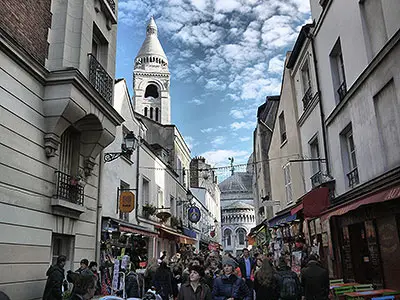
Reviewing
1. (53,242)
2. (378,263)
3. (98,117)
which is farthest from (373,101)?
(53,242)

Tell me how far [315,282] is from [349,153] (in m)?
5.04

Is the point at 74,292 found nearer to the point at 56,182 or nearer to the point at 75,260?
the point at 56,182

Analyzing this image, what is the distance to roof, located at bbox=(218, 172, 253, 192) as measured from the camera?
342 feet

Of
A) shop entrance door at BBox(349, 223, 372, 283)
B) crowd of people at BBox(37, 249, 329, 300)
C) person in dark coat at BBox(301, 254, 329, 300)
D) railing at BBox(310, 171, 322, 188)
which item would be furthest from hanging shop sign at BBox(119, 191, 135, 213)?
person in dark coat at BBox(301, 254, 329, 300)

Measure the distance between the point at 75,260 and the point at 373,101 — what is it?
809 centimetres

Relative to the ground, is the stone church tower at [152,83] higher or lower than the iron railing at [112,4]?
higher

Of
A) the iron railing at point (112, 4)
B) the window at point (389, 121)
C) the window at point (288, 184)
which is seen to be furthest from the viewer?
the window at point (288, 184)

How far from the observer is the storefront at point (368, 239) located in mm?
7319

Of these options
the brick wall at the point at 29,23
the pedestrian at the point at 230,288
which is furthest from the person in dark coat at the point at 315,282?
the brick wall at the point at 29,23

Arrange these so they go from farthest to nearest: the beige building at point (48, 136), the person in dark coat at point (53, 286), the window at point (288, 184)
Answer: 1. the window at point (288, 184)
2. the person in dark coat at point (53, 286)
3. the beige building at point (48, 136)

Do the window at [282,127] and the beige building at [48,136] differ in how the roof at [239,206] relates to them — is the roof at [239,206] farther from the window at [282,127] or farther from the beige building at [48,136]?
the beige building at [48,136]

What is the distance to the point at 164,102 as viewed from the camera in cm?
8019

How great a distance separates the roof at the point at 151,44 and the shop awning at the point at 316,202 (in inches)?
3027

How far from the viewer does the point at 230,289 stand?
574cm
